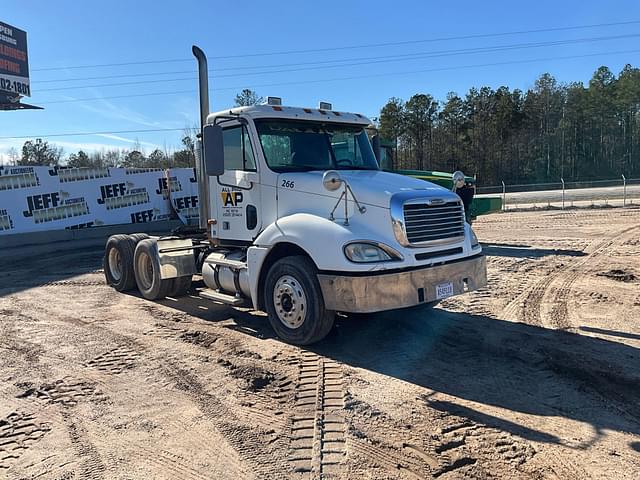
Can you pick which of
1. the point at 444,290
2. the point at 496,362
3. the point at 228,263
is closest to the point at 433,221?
the point at 444,290

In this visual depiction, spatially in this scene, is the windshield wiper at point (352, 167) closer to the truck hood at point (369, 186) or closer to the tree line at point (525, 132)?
the truck hood at point (369, 186)

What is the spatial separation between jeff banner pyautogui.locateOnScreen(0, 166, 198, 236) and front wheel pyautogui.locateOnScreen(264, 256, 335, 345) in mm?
12515

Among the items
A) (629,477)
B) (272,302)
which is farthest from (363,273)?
(629,477)

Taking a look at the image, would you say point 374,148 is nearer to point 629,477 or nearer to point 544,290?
point 544,290

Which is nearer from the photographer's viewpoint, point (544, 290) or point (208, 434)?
point (208, 434)

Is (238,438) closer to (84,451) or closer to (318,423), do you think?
(318,423)

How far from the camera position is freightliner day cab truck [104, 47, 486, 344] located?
A: 18.3 feet

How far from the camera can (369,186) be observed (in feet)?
19.7

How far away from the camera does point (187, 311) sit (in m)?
8.22

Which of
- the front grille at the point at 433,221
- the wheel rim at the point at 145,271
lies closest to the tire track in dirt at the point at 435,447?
the front grille at the point at 433,221

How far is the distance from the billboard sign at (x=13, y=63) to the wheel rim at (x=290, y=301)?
3808cm

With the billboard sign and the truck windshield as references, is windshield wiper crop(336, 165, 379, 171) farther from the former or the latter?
the billboard sign

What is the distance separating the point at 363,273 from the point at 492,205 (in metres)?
12.1

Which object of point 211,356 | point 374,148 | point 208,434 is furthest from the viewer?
point 374,148
